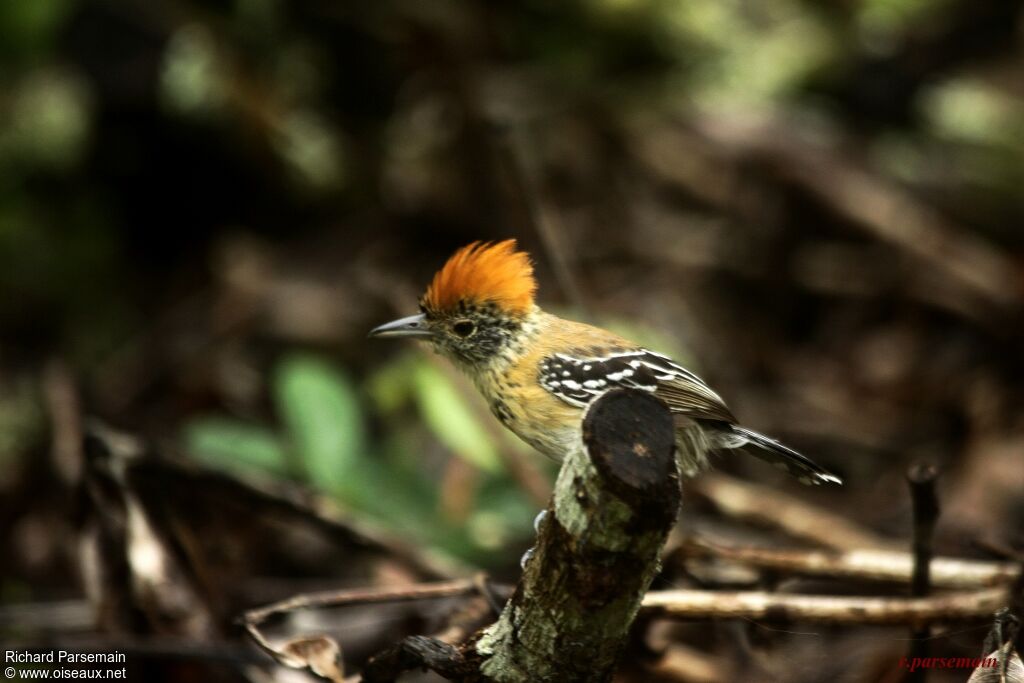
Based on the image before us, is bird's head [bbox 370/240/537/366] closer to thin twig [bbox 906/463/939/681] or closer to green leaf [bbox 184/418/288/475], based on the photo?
thin twig [bbox 906/463/939/681]

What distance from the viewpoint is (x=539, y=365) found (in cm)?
426

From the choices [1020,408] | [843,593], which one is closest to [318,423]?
[843,593]

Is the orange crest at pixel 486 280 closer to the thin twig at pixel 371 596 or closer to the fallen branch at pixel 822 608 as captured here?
the thin twig at pixel 371 596

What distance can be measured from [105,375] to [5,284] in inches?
42.3

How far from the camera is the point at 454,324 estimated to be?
434 cm

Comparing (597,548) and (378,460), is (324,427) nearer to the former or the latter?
(378,460)

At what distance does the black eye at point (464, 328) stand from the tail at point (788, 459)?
1.06 m

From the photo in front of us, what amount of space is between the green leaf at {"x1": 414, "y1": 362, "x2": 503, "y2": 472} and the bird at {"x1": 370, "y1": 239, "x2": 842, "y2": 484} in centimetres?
97

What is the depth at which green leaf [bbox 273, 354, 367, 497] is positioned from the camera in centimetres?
557

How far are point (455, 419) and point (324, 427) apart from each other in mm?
695

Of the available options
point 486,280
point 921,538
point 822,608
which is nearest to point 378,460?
point 486,280

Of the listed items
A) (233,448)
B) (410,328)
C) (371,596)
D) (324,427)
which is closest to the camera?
(371,596)

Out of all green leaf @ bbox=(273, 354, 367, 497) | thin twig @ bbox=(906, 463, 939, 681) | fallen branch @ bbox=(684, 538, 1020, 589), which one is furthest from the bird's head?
thin twig @ bbox=(906, 463, 939, 681)

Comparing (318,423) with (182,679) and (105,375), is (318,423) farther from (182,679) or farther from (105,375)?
(105,375)
